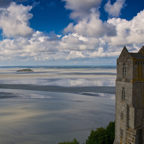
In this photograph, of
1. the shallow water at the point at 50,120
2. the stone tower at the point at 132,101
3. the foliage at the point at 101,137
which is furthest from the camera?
the shallow water at the point at 50,120

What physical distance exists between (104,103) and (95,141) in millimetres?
20954

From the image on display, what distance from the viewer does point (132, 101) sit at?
14.8m

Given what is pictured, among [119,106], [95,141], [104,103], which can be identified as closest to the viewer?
[119,106]


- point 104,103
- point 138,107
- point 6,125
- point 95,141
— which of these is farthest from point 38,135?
point 104,103

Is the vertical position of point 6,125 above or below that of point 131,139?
below

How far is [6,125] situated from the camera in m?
25.2

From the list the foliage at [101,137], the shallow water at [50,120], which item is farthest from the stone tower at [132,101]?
the shallow water at [50,120]

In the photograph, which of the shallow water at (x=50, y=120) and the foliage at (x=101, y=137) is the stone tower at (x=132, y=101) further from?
the shallow water at (x=50, y=120)

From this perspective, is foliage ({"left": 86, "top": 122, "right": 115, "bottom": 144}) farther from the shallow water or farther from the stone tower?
the shallow water

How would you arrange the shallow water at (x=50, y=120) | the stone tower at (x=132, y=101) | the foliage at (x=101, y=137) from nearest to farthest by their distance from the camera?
the stone tower at (x=132, y=101) < the foliage at (x=101, y=137) < the shallow water at (x=50, y=120)

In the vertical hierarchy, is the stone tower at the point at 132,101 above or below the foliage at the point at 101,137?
above

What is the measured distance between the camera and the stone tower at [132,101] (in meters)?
14.8

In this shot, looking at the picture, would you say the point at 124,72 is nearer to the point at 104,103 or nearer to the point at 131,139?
the point at 131,139

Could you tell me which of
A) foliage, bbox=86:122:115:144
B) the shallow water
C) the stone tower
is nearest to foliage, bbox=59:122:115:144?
foliage, bbox=86:122:115:144
